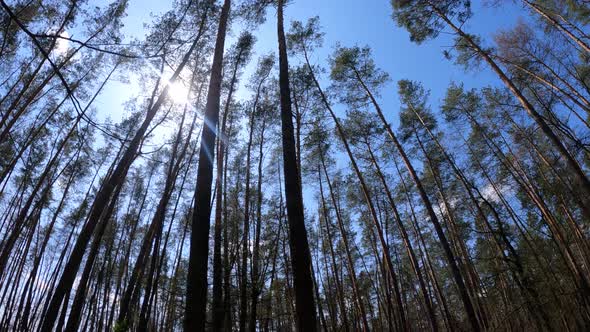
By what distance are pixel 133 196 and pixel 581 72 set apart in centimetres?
1765

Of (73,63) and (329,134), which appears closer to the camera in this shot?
(73,63)

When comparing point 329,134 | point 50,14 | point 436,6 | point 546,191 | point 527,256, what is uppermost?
point 50,14

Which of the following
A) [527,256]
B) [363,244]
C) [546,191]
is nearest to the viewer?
[527,256]

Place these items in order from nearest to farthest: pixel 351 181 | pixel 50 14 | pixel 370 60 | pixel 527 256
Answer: pixel 50 14 < pixel 527 256 < pixel 370 60 < pixel 351 181

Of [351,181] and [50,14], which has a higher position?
[50,14]

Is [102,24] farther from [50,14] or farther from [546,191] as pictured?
[546,191]

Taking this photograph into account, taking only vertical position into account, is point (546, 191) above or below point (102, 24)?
below

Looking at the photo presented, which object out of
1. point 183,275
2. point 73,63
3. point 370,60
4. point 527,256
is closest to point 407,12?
point 370,60

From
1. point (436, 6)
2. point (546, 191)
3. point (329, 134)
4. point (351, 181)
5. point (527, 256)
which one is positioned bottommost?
point (527, 256)

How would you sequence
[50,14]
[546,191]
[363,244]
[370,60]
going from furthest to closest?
[363,244] → [370,60] → [546,191] → [50,14]

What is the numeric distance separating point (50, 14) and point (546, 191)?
16137 mm

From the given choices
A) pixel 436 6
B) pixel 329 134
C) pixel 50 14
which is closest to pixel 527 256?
pixel 329 134

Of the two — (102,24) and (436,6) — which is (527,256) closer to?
(436,6)

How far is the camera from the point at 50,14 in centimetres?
819
